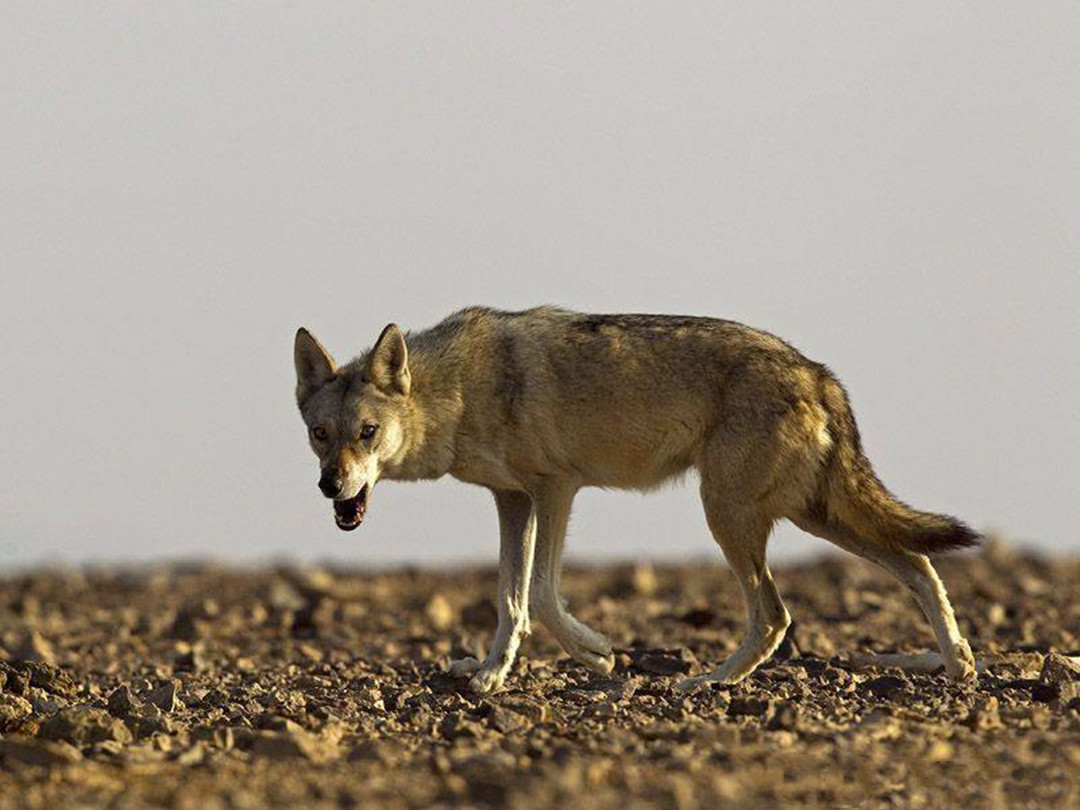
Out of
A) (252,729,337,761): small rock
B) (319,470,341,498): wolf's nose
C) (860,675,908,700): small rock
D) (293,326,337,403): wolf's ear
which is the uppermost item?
(293,326,337,403): wolf's ear

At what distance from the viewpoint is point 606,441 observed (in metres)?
10.9

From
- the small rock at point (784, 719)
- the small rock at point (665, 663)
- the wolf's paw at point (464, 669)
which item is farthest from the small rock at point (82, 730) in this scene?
the small rock at point (665, 663)

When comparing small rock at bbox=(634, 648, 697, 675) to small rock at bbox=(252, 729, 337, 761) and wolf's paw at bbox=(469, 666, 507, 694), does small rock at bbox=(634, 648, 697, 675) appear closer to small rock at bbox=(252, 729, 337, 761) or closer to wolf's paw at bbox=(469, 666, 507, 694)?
wolf's paw at bbox=(469, 666, 507, 694)

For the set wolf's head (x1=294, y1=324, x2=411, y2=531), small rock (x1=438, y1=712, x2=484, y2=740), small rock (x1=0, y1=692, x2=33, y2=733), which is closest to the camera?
small rock (x1=438, y1=712, x2=484, y2=740)

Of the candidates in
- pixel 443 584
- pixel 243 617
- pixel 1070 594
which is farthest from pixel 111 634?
pixel 1070 594

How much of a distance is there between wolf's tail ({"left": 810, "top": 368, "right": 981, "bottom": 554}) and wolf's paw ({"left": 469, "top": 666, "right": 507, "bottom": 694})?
2122 millimetres

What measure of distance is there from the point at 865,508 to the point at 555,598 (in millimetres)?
1912

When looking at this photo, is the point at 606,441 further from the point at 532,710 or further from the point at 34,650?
the point at 34,650

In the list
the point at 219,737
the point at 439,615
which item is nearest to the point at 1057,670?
the point at 219,737

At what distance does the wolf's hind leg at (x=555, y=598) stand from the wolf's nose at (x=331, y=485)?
1.22m

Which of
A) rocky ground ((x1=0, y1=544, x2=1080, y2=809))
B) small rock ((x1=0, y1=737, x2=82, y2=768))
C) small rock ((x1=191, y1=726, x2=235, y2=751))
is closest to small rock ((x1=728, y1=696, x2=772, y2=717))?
rocky ground ((x1=0, y1=544, x2=1080, y2=809))

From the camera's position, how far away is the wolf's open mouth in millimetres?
10766

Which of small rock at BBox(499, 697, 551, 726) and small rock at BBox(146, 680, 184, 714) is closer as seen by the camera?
small rock at BBox(499, 697, 551, 726)

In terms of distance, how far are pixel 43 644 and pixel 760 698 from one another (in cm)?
754
